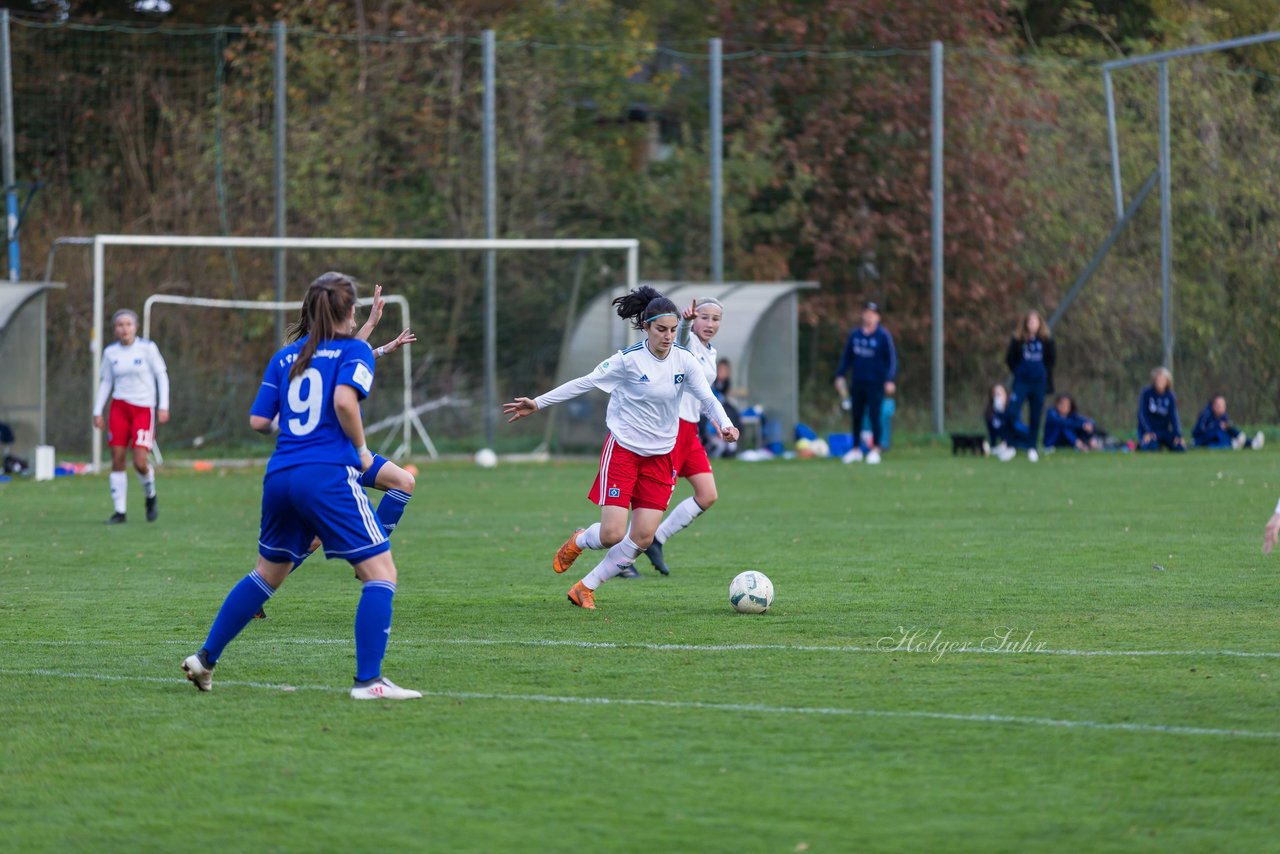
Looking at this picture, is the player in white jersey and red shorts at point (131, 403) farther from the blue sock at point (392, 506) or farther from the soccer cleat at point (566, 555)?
the blue sock at point (392, 506)

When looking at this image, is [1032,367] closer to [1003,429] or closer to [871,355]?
[1003,429]

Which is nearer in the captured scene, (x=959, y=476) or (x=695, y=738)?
(x=695, y=738)

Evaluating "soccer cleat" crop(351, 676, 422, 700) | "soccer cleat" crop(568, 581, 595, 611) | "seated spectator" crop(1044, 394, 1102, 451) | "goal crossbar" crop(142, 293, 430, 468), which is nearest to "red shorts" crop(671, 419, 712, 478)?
"soccer cleat" crop(568, 581, 595, 611)

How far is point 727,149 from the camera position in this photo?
2928 centimetres

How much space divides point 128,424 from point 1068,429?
47.2 ft

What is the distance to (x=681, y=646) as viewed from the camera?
7.96m

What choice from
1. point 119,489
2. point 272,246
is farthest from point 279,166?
point 119,489

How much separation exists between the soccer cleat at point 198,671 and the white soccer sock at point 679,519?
14.6 feet

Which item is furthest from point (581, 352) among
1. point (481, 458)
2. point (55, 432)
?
point (55, 432)

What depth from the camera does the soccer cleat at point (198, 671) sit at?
680cm

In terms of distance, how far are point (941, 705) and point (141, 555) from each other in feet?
25.3

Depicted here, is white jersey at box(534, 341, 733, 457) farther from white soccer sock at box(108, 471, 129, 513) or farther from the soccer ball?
white soccer sock at box(108, 471, 129, 513)

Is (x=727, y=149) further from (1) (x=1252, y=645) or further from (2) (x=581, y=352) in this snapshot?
(1) (x=1252, y=645)

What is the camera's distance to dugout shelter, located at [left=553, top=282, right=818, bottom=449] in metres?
24.3
